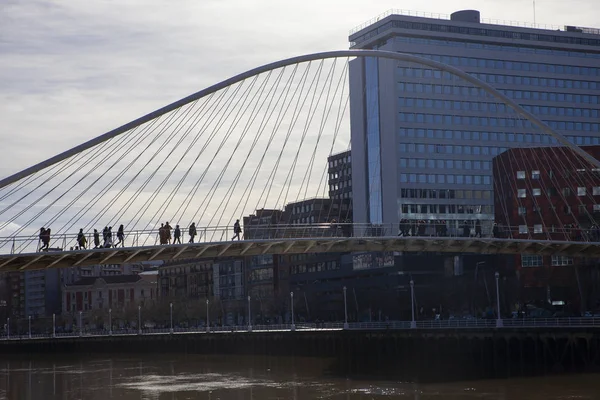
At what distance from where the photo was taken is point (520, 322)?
76.2 meters

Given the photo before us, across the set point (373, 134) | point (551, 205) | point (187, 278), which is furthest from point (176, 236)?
point (187, 278)

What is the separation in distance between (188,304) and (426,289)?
1770 inches

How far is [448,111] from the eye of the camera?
136m

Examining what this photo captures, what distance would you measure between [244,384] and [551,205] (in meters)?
41.3

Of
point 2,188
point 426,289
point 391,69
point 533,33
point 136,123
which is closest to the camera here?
point 2,188

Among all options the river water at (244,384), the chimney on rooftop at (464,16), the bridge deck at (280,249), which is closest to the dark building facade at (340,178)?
the chimney on rooftop at (464,16)

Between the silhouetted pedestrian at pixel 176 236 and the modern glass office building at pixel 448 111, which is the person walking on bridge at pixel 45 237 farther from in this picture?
the modern glass office building at pixel 448 111

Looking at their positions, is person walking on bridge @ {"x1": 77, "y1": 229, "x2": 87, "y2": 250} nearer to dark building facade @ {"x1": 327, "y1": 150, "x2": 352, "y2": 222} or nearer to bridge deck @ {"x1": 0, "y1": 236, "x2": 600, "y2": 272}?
bridge deck @ {"x1": 0, "y1": 236, "x2": 600, "y2": 272}

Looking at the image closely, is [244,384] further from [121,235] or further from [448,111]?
[448,111]

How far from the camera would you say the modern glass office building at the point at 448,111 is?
438 ft

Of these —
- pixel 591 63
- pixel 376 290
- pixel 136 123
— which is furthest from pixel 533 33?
pixel 136 123

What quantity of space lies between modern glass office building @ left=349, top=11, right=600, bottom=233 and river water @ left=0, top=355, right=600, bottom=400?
43.8 meters

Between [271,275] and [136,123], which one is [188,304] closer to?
[271,275]

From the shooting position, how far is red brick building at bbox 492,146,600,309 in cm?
10000
